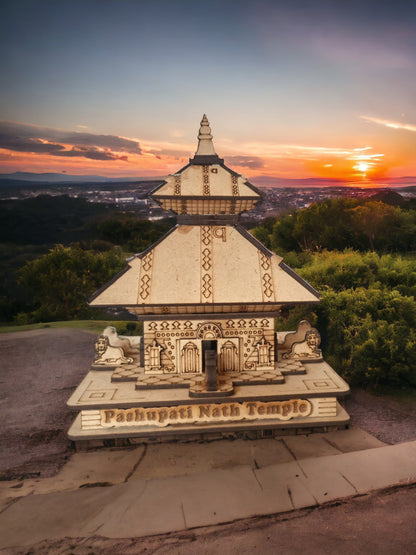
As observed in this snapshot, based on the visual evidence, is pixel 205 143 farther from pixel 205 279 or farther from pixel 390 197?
pixel 390 197

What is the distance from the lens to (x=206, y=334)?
8.20 m

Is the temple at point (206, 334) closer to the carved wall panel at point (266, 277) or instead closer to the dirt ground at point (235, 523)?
the carved wall panel at point (266, 277)

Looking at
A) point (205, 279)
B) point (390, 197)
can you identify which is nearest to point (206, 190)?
point (205, 279)

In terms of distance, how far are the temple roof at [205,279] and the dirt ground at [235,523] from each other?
3.32 meters

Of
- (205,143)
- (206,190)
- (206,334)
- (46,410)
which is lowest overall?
(46,410)

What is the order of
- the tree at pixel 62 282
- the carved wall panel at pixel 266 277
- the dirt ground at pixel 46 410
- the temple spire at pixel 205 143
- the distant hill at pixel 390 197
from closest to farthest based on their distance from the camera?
1. the dirt ground at pixel 46 410
2. the carved wall panel at pixel 266 277
3. the temple spire at pixel 205 143
4. the tree at pixel 62 282
5. the distant hill at pixel 390 197

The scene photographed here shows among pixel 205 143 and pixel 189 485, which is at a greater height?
pixel 205 143

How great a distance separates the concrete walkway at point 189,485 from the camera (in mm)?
5645

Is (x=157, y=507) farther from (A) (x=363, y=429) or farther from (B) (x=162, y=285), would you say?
(A) (x=363, y=429)

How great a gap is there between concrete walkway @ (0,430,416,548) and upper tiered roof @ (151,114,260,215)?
5.00m

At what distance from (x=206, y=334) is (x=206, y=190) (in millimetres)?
3105

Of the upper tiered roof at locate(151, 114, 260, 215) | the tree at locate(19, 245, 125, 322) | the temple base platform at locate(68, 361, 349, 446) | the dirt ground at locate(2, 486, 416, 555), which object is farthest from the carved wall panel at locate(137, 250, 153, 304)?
the tree at locate(19, 245, 125, 322)

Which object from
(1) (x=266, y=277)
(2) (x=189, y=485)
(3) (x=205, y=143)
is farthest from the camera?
(3) (x=205, y=143)

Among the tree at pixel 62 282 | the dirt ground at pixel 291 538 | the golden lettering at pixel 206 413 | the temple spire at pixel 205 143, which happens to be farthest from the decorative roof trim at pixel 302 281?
the tree at pixel 62 282
